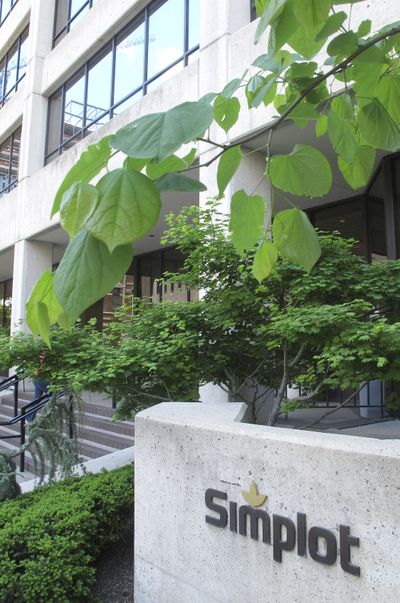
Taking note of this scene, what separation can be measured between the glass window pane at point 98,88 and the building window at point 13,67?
14.8 feet

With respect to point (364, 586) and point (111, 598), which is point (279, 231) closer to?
point (364, 586)

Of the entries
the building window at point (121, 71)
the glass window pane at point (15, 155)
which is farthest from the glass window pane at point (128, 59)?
the glass window pane at point (15, 155)

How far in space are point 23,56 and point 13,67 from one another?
1015 mm

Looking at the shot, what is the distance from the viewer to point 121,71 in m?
11.4

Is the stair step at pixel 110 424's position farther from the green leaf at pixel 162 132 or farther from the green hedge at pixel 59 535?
the green leaf at pixel 162 132

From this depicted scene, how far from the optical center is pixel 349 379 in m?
3.90

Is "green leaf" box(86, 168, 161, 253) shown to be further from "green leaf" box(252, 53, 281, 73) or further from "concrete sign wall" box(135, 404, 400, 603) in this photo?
"concrete sign wall" box(135, 404, 400, 603)

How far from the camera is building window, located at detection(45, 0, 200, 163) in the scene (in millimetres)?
9594

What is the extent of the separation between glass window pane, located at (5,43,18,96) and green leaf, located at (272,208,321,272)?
17.8 meters

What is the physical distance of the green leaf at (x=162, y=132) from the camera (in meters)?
0.72

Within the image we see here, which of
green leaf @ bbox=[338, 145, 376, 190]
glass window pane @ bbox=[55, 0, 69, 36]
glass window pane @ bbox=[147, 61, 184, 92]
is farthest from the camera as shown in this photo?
glass window pane @ bbox=[55, 0, 69, 36]

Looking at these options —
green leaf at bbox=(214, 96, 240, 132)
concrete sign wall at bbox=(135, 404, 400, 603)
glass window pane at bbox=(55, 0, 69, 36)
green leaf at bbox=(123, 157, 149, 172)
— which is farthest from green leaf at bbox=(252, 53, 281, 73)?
glass window pane at bbox=(55, 0, 69, 36)

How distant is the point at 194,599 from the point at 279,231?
2.69 meters

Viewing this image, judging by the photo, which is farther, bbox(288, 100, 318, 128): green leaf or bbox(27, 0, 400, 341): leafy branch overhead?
bbox(288, 100, 318, 128): green leaf
